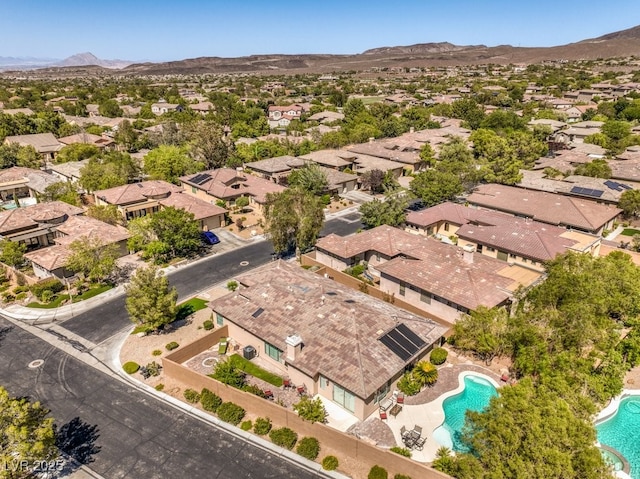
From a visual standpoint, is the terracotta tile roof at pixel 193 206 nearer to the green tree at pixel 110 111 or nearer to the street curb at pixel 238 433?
the street curb at pixel 238 433

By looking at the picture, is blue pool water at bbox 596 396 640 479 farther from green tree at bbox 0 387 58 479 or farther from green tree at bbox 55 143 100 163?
green tree at bbox 55 143 100 163

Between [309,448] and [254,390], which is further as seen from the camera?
[254,390]

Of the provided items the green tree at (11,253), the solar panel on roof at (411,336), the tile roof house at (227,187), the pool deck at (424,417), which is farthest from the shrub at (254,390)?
the tile roof house at (227,187)

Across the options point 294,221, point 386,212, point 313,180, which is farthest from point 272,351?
point 313,180

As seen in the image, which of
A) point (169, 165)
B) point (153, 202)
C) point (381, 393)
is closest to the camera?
point (381, 393)

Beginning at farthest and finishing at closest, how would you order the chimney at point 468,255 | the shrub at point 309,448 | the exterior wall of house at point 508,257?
the exterior wall of house at point 508,257, the chimney at point 468,255, the shrub at point 309,448

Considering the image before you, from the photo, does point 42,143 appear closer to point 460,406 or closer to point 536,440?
point 460,406

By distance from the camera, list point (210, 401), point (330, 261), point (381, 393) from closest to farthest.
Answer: point (381, 393)
point (210, 401)
point (330, 261)
